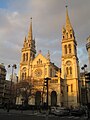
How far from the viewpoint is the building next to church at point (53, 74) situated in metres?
72.2

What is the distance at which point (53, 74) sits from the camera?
8212cm

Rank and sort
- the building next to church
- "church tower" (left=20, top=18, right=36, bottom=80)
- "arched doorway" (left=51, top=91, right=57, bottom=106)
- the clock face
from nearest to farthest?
the building next to church, "arched doorway" (left=51, top=91, right=57, bottom=106), the clock face, "church tower" (left=20, top=18, right=36, bottom=80)

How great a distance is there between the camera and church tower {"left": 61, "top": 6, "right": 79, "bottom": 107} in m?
74.1

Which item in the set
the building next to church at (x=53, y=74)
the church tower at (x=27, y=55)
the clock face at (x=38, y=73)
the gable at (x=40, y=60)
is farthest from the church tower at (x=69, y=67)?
the church tower at (x=27, y=55)

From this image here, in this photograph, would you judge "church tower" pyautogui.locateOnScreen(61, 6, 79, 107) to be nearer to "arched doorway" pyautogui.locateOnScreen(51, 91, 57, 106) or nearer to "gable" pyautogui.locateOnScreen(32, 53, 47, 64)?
"arched doorway" pyautogui.locateOnScreen(51, 91, 57, 106)

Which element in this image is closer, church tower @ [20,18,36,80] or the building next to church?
the building next to church

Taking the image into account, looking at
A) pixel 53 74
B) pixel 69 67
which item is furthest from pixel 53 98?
pixel 69 67

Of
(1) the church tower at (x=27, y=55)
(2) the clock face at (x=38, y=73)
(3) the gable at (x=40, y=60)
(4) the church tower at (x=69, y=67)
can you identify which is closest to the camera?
(4) the church tower at (x=69, y=67)

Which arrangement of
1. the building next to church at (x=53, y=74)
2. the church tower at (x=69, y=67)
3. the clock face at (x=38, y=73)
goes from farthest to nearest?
the clock face at (x=38, y=73), the church tower at (x=69, y=67), the building next to church at (x=53, y=74)

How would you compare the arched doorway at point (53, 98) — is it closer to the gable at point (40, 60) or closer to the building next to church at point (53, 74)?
the building next to church at point (53, 74)

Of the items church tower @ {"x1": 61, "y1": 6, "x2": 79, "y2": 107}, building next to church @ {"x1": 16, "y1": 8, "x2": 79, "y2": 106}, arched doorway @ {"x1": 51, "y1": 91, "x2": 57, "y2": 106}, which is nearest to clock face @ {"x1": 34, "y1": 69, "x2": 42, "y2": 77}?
building next to church @ {"x1": 16, "y1": 8, "x2": 79, "y2": 106}

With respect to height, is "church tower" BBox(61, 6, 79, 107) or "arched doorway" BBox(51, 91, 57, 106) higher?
"church tower" BBox(61, 6, 79, 107)

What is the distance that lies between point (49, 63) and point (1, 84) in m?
26.0

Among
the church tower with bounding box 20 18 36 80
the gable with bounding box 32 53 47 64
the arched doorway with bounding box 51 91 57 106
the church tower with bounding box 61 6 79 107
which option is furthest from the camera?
the church tower with bounding box 20 18 36 80
